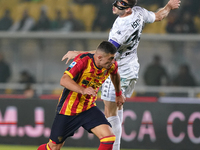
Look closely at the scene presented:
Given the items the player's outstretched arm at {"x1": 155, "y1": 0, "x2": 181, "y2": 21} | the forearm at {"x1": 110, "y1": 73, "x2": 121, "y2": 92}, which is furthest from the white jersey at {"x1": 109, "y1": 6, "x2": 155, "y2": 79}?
the forearm at {"x1": 110, "y1": 73, "x2": 121, "y2": 92}

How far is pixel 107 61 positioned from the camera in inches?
166

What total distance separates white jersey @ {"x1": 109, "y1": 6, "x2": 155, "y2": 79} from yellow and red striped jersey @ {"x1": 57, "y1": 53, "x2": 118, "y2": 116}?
0.45m

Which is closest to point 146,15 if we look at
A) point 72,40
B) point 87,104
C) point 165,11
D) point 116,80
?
point 165,11

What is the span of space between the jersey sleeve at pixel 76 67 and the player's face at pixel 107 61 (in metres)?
0.21

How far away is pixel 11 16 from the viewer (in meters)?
12.4

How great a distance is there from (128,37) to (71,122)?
131cm

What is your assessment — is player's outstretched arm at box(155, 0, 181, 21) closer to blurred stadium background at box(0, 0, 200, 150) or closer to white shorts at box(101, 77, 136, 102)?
white shorts at box(101, 77, 136, 102)

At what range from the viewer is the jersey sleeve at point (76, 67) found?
163 inches

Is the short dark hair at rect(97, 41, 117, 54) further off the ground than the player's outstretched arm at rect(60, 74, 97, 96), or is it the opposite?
the short dark hair at rect(97, 41, 117, 54)

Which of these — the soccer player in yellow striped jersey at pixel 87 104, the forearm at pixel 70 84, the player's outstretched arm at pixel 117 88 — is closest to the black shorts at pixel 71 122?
the soccer player in yellow striped jersey at pixel 87 104

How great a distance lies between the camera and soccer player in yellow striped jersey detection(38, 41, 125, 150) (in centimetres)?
425

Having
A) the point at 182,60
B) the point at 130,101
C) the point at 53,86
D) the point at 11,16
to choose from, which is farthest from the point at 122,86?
the point at 11,16

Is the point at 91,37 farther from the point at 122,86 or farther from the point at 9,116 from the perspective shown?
the point at 122,86

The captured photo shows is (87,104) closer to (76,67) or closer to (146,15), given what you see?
(76,67)
